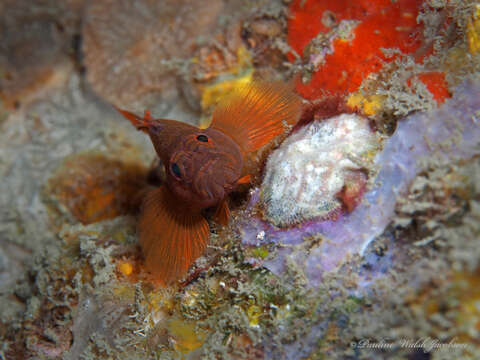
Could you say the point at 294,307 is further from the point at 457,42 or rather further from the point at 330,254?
the point at 457,42

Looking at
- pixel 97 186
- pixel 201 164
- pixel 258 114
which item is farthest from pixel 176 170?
pixel 97 186

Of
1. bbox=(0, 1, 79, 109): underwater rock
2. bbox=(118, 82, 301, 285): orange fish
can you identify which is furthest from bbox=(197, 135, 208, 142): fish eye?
bbox=(0, 1, 79, 109): underwater rock

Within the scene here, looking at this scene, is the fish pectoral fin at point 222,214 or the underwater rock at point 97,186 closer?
the fish pectoral fin at point 222,214

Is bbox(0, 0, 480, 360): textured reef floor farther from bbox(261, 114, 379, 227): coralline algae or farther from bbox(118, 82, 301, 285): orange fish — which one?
bbox(118, 82, 301, 285): orange fish

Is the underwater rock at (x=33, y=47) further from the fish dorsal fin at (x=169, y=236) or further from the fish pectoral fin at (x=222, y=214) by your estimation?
the fish pectoral fin at (x=222, y=214)

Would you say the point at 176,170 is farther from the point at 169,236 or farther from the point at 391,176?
the point at 391,176

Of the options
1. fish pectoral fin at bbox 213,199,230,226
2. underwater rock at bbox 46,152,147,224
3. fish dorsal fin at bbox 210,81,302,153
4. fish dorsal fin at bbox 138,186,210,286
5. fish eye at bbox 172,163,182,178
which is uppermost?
fish dorsal fin at bbox 210,81,302,153

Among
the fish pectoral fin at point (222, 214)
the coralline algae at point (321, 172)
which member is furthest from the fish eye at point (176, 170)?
the coralline algae at point (321, 172)
